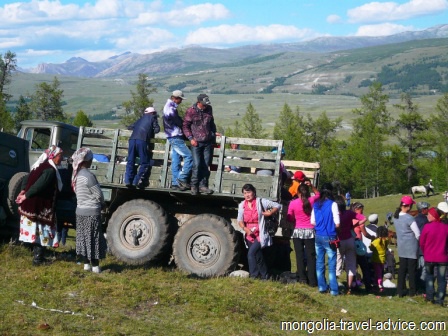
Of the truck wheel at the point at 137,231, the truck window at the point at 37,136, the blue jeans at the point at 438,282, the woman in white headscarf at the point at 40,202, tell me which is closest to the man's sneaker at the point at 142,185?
the truck wheel at the point at 137,231

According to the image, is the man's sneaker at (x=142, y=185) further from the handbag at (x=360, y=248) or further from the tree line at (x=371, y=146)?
the tree line at (x=371, y=146)

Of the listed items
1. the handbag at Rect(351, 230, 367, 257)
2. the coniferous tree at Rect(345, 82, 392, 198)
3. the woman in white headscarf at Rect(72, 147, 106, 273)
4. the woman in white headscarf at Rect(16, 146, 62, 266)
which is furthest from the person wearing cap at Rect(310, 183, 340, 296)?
the coniferous tree at Rect(345, 82, 392, 198)

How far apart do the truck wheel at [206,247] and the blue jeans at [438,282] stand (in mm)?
3134

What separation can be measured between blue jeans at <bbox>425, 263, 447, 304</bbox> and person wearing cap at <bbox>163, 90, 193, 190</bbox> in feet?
13.7

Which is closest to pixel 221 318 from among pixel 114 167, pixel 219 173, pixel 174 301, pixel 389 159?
pixel 174 301

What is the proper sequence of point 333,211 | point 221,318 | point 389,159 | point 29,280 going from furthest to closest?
point 389,159 → point 333,211 → point 29,280 → point 221,318

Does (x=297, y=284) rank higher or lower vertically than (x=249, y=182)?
lower

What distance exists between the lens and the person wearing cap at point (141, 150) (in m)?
11.6

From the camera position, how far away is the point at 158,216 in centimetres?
1167

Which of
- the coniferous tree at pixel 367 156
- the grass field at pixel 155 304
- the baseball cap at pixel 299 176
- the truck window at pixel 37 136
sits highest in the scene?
the coniferous tree at pixel 367 156

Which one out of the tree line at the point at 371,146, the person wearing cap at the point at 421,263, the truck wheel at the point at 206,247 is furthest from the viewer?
the tree line at the point at 371,146

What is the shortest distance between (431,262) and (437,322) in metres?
1.87

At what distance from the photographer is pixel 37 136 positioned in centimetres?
1694

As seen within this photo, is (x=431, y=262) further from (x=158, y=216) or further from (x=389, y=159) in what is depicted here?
(x=389, y=159)
